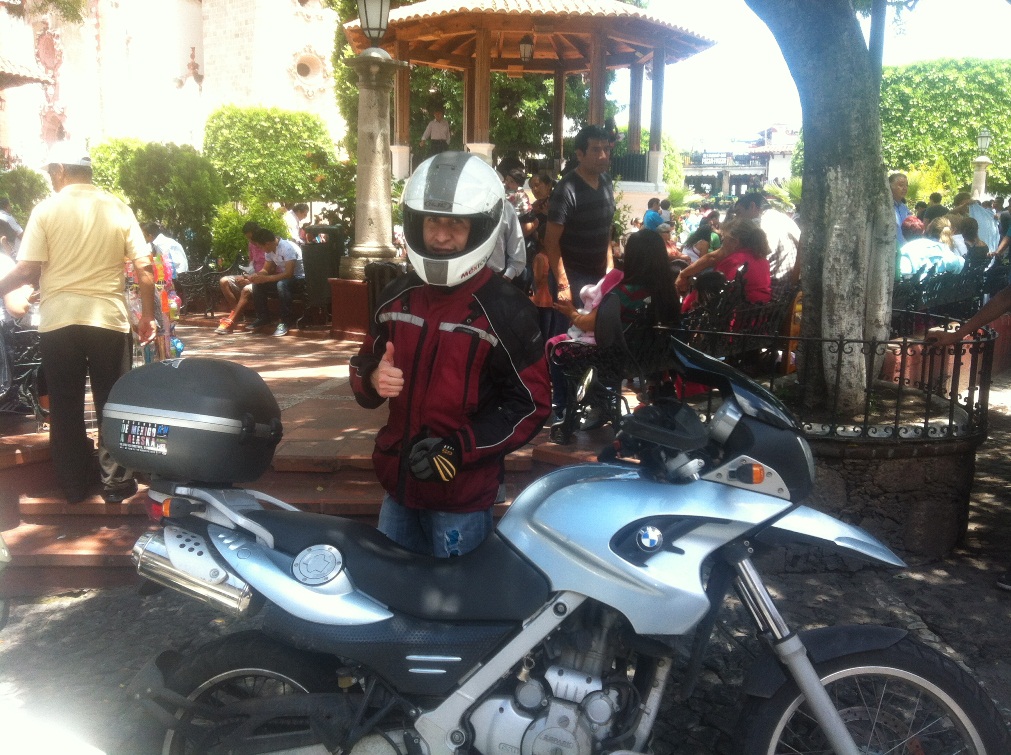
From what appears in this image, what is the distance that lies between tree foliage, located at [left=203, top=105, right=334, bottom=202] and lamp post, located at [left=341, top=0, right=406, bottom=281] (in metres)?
24.2

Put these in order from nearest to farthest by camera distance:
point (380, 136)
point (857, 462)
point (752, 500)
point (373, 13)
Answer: point (752, 500), point (857, 462), point (373, 13), point (380, 136)

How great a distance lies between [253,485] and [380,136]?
253 inches

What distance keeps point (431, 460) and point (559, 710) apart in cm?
73

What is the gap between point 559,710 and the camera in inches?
96.7

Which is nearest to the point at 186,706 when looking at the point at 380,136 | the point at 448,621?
the point at 448,621

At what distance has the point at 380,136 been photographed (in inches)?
427

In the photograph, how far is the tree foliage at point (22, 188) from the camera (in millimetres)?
20250

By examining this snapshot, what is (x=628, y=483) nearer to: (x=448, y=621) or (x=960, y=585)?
(x=448, y=621)

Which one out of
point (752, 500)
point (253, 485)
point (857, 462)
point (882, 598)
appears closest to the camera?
point (752, 500)

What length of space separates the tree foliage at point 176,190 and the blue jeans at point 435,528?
44.8 feet

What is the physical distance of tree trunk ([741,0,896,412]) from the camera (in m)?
5.36

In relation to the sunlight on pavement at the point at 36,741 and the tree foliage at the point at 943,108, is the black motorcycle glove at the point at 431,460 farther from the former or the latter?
the tree foliage at the point at 943,108

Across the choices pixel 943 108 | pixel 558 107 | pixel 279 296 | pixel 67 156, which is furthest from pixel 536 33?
pixel 943 108

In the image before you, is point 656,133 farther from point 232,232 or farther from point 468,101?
point 232,232
